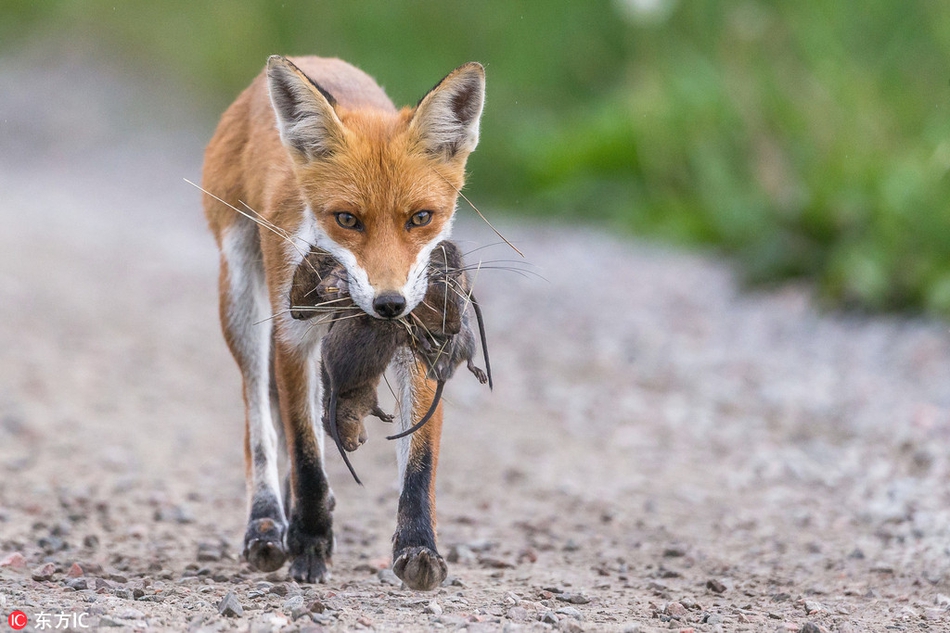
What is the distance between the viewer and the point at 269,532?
186 inches

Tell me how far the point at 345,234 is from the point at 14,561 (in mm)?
1868

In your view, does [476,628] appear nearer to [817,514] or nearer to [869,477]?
[817,514]

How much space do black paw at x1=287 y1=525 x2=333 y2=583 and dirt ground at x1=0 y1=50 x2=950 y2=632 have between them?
0.07 metres

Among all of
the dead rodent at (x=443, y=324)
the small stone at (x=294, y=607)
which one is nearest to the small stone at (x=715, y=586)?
the dead rodent at (x=443, y=324)

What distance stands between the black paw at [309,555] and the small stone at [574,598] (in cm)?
98

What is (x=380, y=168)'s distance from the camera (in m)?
4.29

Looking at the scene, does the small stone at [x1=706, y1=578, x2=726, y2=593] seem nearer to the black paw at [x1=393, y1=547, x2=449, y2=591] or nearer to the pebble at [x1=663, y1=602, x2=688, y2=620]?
the pebble at [x1=663, y1=602, x2=688, y2=620]

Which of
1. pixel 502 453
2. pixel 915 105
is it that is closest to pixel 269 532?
pixel 502 453

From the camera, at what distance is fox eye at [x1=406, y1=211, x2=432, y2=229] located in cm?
423

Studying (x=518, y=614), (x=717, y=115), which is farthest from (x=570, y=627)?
(x=717, y=115)

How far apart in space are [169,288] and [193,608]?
7820 mm

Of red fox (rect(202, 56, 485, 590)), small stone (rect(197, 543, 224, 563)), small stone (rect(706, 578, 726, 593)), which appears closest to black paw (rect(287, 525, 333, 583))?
red fox (rect(202, 56, 485, 590))

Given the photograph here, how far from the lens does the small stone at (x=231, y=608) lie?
3697 mm

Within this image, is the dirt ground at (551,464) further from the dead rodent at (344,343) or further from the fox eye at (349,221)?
the fox eye at (349,221)
